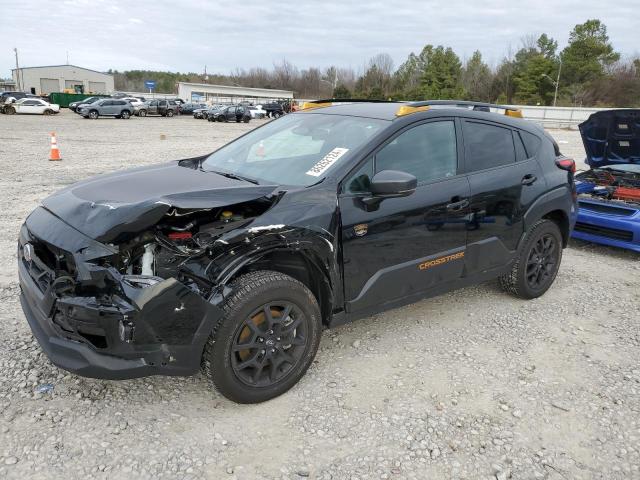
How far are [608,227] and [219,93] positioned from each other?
271 feet

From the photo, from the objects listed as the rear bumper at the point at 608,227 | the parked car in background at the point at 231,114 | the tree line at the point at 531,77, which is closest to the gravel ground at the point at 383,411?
the rear bumper at the point at 608,227

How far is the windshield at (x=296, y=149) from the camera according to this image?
11.3ft

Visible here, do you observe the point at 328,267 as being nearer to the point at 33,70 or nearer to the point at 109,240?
the point at 109,240

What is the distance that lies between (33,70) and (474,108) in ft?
314

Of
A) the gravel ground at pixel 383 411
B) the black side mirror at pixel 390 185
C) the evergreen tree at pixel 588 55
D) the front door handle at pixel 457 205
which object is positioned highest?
the evergreen tree at pixel 588 55

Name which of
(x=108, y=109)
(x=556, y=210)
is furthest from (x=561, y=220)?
(x=108, y=109)

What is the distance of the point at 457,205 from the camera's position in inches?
149

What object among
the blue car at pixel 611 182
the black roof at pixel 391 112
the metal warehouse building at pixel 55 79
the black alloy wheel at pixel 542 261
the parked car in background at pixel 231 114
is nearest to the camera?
the black roof at pixel 391 112

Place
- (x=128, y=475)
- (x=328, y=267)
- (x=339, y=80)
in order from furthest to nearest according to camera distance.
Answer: (x=339, y=80), (x=328, y=267), (x=128, y=475)

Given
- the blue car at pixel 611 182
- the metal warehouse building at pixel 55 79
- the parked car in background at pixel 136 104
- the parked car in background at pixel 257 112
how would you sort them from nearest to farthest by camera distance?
the blue car at pixel 611 182, the parked car in background at pixel 136 104, the parked car in background at pixel 257 112, the metal warehouse building at pixel 55 79

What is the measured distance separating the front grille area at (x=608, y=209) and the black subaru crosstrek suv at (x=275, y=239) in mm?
2408

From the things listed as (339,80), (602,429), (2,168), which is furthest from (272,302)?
(339,80)

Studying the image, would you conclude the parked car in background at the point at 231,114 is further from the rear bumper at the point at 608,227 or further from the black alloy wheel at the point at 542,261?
the black alloy wheel at the point at 542,261

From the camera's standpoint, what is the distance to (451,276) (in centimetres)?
393
